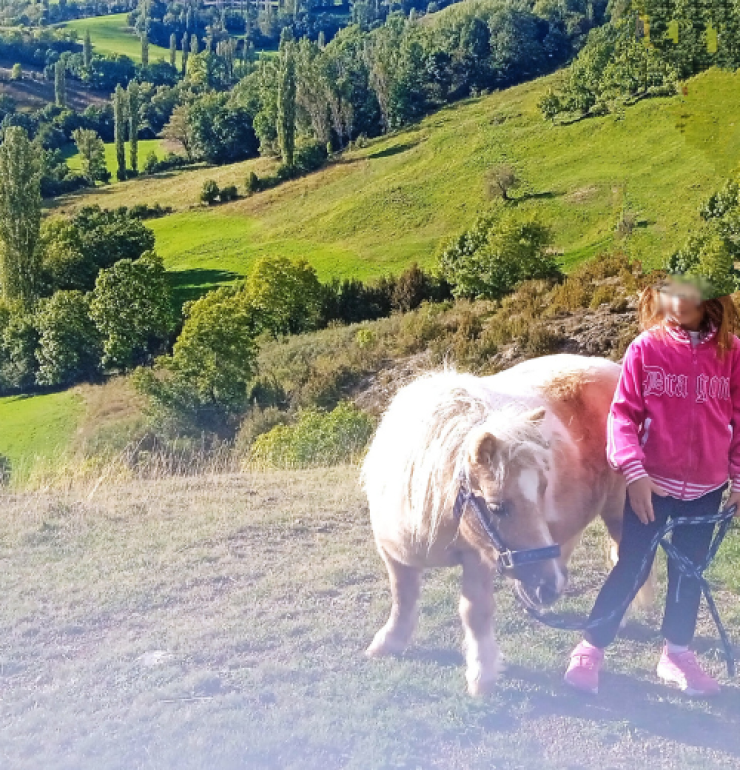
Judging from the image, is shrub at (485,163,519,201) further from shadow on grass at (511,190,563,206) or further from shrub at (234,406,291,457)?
shrub at (234,406,291,457)

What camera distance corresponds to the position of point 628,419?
11.6 ft

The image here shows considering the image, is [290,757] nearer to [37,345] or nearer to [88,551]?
[88,551]

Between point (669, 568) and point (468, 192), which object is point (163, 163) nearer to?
point (468, 192)

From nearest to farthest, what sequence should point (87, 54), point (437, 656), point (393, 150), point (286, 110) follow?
1. point (437, 656)
2. point (393, 150)
3. point (286, 110)
4. point (87, 54)

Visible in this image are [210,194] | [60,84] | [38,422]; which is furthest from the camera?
[60,84]

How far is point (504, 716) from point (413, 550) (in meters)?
0.89

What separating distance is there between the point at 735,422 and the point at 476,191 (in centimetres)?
5271

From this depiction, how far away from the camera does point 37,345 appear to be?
39.4 metres

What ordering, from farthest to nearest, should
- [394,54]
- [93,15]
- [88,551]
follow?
A: [93,15], [394,54], [88,551]

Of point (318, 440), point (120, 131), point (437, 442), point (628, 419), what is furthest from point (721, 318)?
point (120, 131)

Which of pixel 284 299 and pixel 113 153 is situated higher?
pixel 113 153

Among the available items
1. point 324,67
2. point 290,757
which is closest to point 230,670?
point 290,757

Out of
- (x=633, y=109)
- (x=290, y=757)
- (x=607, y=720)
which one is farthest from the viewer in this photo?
(x=633, y=109)

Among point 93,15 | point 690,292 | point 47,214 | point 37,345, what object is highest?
point 93,15
